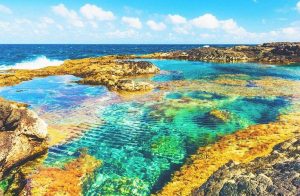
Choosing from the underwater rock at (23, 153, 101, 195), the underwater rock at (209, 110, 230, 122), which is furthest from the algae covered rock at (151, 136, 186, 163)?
the underwater rock at (209, 110, 230, 122)

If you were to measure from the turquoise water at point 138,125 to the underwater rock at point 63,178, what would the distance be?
60cm

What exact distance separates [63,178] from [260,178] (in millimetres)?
10969

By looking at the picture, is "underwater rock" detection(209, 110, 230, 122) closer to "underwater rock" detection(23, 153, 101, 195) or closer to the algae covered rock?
the algae covered rock

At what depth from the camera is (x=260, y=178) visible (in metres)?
11.3

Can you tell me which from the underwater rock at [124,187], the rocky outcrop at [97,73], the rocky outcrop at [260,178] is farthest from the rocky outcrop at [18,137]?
the rocky outcrop at [97,73]

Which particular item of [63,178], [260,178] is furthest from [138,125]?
[260,178]

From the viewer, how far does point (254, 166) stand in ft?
43.2

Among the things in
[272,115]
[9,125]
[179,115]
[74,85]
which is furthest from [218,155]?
[74,85]

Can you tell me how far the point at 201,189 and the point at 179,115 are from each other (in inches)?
676

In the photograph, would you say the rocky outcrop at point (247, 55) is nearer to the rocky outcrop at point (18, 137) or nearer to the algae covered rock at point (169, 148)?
the algae covered rock at point (169, 148)

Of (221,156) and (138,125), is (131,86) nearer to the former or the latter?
(138,125)

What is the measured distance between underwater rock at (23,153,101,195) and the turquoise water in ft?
1.97

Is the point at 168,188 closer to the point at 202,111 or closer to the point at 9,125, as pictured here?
the point at 9,125

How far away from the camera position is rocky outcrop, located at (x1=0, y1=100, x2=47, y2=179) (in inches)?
741
